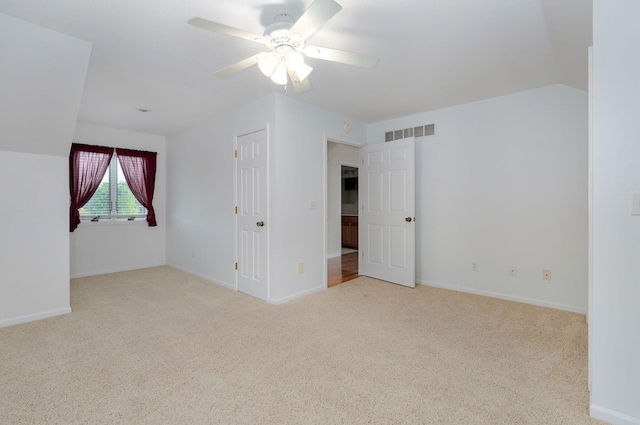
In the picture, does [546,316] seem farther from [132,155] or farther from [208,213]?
[132,155]

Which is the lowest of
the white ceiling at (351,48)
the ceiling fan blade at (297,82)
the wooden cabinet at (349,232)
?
the wooden cabinet at (349,232)

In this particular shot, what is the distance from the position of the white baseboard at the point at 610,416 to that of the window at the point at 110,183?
227 inches

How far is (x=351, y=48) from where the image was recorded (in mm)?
2303

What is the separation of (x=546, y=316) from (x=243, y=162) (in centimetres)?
372

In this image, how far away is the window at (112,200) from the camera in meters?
4.66

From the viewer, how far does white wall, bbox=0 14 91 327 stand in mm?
2242

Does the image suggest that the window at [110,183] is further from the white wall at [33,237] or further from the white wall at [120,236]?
the white wall at [33,237]

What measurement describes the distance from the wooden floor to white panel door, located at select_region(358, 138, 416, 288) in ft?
0.84

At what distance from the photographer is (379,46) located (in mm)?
2273

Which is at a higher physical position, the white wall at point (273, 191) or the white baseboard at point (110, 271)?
the white wall at point (273, 191)

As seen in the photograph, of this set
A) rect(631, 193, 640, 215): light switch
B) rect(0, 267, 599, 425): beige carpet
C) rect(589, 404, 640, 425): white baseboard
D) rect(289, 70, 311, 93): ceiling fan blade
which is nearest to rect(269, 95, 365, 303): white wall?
rect(0, 267, 599, 425): beige carpet

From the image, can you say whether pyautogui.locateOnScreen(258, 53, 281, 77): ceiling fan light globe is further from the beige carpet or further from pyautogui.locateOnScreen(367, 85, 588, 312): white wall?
pyautogui.locateOnScreen(367, 85, 588, 312): white wall

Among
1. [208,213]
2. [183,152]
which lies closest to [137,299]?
[208,213]

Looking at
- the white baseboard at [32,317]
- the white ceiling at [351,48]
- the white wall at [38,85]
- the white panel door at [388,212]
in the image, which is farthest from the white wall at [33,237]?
the white panel door at [388,212]
